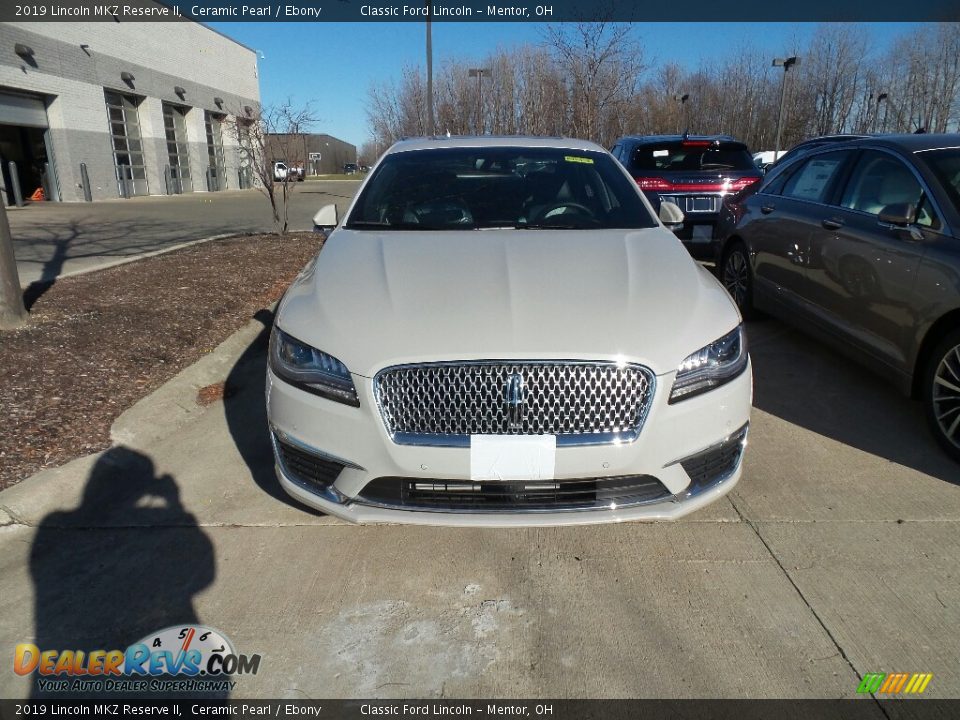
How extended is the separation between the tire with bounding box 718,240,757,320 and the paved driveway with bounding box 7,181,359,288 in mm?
4122

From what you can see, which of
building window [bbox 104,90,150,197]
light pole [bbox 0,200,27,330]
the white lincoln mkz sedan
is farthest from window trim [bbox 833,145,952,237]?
building window [bbox 104,90,150,197]

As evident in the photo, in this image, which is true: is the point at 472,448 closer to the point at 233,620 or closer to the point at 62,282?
the point at 233,620

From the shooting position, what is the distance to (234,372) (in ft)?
17.0

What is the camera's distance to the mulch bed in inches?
149

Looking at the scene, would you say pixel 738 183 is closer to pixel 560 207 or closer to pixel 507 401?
pixel 560 207

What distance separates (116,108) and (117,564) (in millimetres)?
28897

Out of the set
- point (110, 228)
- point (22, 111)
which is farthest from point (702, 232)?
point (22, 111)

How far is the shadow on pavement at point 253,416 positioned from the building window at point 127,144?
24615 millimetres

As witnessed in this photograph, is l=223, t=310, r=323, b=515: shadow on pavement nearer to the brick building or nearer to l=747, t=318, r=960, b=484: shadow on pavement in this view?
l=747, t=318, r=960, b=484: shadow on pavement

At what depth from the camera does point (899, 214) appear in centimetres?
382

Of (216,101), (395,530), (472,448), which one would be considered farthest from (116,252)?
(216,101)

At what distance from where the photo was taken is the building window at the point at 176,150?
1157 inches

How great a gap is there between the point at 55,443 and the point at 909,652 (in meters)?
4.12

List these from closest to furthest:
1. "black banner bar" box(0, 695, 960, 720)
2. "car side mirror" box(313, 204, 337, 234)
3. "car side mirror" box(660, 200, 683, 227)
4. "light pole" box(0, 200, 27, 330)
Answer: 1. "black banner bar" box(0, 695, 960, 720)
2. "car side mirror" box(660, 200, 683, 227)
3. "car side mirror" box(313, 204, 337, 234)
4. "light pole" box(0, 200, 27, 330)
